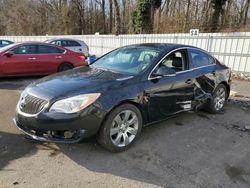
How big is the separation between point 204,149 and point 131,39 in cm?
A: 1208

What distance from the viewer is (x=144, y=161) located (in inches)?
131

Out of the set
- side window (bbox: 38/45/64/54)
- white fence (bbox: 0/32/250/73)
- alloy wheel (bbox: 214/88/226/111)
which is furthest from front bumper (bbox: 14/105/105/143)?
white fence (bbox: 0/32/250/73)

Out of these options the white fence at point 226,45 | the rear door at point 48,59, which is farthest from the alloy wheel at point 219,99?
the rear door at point 48,59

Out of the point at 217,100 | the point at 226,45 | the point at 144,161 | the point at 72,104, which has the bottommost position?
the point at 144,161

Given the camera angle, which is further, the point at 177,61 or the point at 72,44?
the point at 72,44

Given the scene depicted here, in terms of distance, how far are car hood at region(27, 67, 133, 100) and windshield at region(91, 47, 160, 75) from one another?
0.26 m

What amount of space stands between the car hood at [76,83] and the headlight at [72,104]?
101 millimetres

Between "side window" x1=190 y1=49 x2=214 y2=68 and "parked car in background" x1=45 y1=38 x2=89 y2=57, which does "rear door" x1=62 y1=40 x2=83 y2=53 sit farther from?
A: "side window" x1=190 y1=49 x2=214 y2=68

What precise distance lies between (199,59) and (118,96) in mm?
2398

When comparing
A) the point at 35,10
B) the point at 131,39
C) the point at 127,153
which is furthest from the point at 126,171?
the point at 35,10

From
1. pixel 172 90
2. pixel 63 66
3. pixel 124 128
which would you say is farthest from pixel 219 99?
pixel 63 66

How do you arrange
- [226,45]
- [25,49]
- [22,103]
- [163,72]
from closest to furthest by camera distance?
[22,103]
[163,72]
[25,49]
[226,45]

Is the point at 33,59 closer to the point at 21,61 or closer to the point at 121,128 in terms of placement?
the point at 21,61

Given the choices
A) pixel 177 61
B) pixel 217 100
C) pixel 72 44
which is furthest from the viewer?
pixel 72 44
